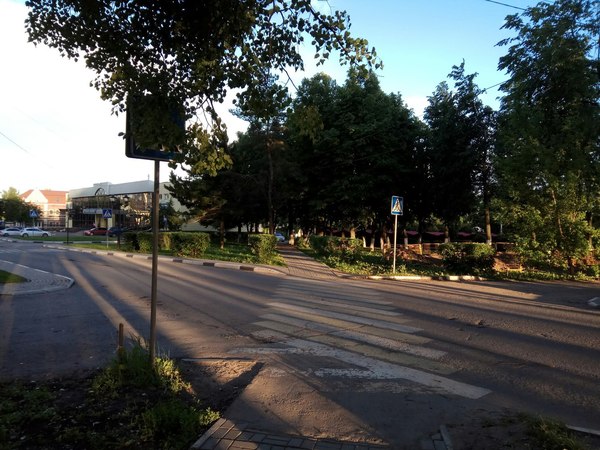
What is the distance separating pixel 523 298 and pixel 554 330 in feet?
14.9

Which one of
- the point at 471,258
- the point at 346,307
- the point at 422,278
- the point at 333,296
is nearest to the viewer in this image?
the point at 346,307

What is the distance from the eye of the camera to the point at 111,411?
3.95 meters

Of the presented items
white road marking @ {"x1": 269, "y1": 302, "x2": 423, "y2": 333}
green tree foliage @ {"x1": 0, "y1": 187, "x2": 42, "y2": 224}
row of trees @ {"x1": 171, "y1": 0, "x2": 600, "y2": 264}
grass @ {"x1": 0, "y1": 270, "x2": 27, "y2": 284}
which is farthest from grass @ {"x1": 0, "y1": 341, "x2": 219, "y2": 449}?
green tree foliage @ {"x1": 0, "y1": 187, "x2": 42, "y2": 224}

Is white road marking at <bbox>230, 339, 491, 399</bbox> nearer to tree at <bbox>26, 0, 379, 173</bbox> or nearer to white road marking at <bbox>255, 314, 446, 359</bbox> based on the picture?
white road marking at <bbox>255, 314, 446, 359</bbox>

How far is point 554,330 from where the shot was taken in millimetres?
7965

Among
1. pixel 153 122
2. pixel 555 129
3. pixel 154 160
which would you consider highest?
pixel 555 129

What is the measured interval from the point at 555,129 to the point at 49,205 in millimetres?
126776

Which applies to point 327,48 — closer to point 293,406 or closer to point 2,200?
point 293,406

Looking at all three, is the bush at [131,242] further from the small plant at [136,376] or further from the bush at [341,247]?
the small plant at [136,376]

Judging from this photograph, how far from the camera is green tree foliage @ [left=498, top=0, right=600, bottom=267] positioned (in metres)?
10.5

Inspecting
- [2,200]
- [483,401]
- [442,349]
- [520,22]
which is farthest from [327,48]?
[2,200]

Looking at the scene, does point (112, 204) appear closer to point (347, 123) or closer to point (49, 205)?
point (347, 123)

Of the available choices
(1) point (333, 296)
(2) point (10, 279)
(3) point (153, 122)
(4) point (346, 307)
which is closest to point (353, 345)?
(4) point (346, 307)

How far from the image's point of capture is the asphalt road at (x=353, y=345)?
4379 mm
